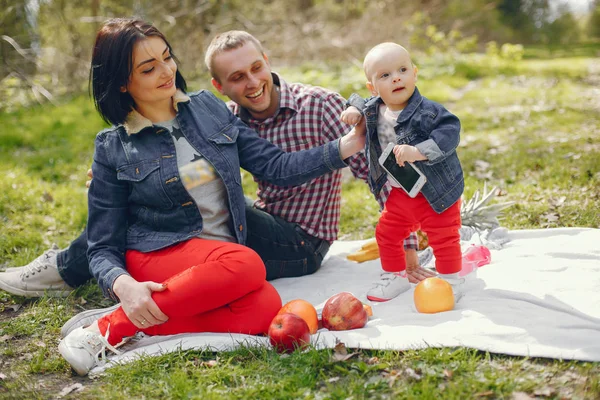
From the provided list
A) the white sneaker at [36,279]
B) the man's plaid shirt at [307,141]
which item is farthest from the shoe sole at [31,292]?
the man's plaid shirt at [307,141]

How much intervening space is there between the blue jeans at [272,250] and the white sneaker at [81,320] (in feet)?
1.91

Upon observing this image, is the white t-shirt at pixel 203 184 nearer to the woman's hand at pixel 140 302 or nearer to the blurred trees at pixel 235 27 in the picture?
the woman's hand at pixel 140 302

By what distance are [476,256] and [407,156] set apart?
105 cm

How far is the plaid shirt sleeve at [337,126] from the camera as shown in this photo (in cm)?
354

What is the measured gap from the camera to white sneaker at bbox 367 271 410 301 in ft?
10.7

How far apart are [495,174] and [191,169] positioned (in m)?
3.60

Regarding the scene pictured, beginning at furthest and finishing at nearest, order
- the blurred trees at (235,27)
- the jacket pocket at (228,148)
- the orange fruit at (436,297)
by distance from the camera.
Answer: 1. the blurred trees at (235,27)
2. the jacket pocket at (228,148)
3. the orange fruit at (436,297)

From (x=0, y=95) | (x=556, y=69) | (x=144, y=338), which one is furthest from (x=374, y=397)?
(x=556, y=69)

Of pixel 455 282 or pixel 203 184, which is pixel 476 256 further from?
pixel 203 184

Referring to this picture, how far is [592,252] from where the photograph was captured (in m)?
3.32

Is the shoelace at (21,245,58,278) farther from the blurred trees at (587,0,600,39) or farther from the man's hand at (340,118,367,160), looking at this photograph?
the blurred trees at (587,0,600,39)

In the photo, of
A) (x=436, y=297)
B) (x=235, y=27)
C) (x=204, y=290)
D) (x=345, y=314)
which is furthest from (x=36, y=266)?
(x=235, y=27)

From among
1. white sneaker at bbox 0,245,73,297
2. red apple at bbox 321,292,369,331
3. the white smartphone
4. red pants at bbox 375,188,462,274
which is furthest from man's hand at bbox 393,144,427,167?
white sneaker at bbox 0,245,73,297

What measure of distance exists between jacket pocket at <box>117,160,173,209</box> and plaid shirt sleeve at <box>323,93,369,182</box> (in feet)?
3.76
